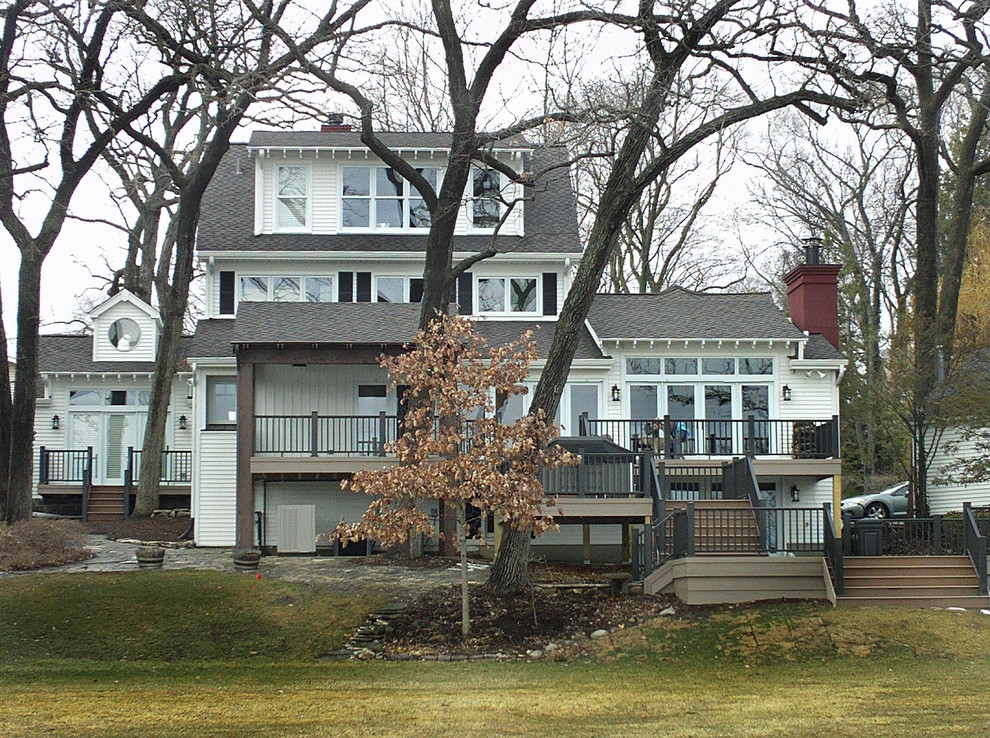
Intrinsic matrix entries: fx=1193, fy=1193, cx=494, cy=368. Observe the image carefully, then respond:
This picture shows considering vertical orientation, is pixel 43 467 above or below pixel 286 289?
below

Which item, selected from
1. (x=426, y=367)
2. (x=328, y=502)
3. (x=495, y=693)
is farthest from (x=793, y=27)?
(x=328, y=502)

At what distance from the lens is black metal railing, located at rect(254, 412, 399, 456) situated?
81.1 ft

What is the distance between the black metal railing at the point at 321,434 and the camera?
81.1 feet

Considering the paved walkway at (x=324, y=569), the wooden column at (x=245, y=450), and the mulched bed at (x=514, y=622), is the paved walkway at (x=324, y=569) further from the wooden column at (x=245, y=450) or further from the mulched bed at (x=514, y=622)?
the mulched bed at (x=514, y=622)

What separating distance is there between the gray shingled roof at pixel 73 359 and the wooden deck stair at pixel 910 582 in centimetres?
2021

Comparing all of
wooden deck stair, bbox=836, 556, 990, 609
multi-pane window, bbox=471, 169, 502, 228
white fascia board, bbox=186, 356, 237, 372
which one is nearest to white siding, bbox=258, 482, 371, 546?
white fascia board, bbox=186, 356, 237, 372

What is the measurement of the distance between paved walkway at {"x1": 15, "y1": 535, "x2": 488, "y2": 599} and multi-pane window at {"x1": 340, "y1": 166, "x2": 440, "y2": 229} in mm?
8816

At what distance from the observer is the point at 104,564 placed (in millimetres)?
22828

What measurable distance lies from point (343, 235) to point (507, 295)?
424 cm

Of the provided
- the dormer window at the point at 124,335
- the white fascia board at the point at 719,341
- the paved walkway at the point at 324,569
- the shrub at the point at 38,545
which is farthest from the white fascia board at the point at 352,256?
the shrub at the point at 38,545

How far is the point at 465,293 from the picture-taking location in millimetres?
28750

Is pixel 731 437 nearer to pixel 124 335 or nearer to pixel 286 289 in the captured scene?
pixel 286 289

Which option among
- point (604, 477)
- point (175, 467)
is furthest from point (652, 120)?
point (175, 467)

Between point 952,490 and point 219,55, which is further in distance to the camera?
point 952,490
